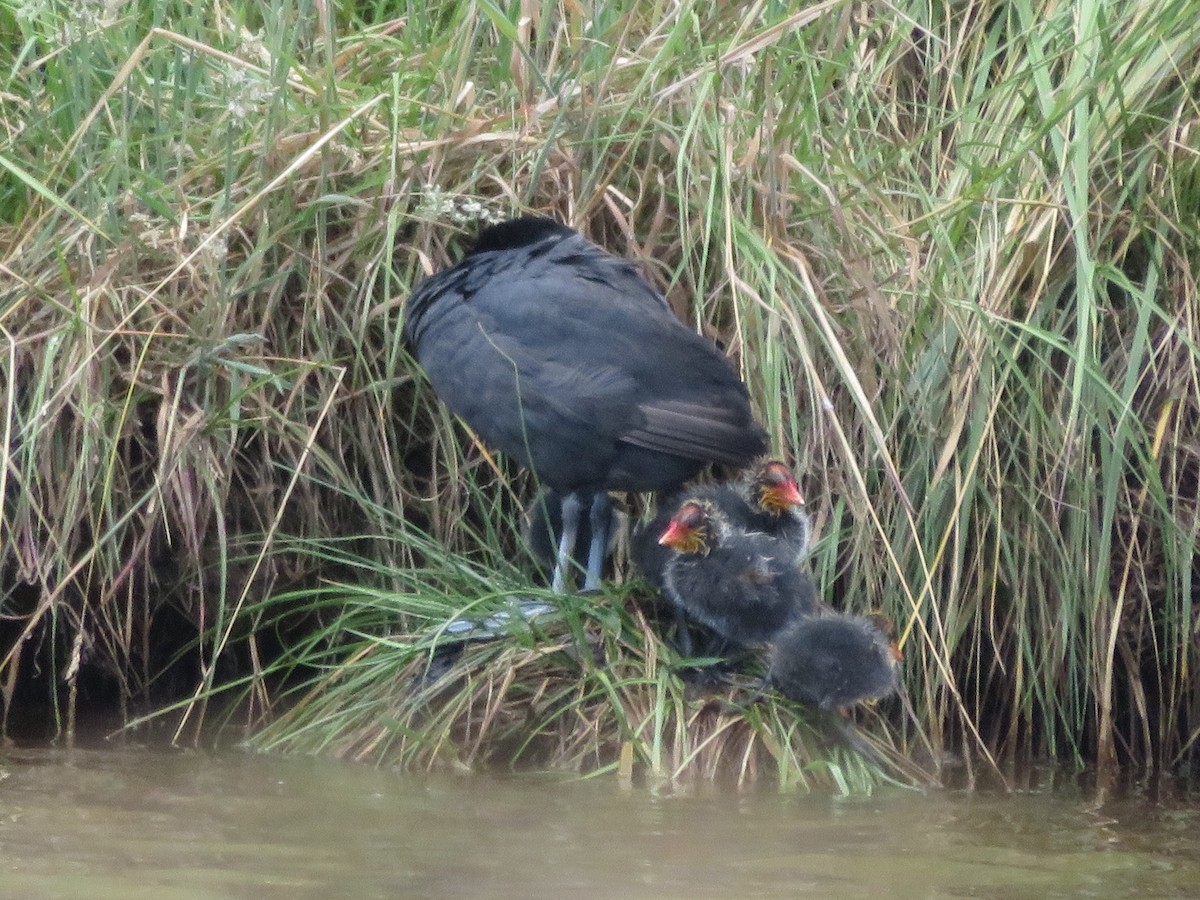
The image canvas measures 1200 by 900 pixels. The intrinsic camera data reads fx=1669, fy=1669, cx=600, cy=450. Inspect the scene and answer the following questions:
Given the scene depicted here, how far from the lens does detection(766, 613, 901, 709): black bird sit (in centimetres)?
309

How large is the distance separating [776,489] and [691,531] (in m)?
0.19

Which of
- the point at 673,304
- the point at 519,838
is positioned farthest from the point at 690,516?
the point at 519,838

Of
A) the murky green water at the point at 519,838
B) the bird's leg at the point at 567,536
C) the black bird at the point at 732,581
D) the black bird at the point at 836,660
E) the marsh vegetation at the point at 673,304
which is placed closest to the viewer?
the murky green water at the point at 519,838

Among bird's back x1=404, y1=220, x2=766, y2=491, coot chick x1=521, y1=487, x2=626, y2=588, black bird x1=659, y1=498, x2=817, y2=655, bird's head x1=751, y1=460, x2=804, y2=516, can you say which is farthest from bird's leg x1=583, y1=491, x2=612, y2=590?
bird's head x1=751, y1=460, x2=804, y2=516

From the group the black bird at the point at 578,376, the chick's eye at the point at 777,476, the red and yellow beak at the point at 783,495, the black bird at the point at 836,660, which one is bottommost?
the black bird at the point at 836,660

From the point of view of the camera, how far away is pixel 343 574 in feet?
12.4

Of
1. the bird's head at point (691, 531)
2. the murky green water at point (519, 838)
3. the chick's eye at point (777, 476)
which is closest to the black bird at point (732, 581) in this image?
the bird's head at point (691, 531)

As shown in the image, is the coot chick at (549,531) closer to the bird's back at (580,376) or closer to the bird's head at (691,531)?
the bird's back at (580,376)

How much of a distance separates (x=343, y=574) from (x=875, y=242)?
55.0 inches

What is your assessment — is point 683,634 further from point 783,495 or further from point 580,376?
point 580,376

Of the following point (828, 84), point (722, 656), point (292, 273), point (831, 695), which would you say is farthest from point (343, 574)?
point (828, 84)

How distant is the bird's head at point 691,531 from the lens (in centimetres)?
327

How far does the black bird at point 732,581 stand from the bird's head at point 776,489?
0.07 metres

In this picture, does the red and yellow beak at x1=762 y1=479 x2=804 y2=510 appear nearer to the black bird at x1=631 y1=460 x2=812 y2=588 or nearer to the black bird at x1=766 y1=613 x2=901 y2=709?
the black bird at x1=631 y1=460 x2=812 y2=588
